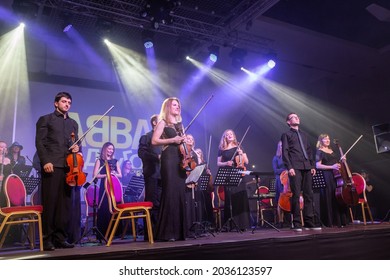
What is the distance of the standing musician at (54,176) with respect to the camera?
4.24 metres

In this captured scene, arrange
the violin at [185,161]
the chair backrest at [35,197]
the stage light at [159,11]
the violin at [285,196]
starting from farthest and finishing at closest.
Result: the stage light at [159,11] < the violin at [285,196] < the chair backrest at [35,197] < the violin at [185,161]

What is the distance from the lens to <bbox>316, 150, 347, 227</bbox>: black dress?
22.5 feet

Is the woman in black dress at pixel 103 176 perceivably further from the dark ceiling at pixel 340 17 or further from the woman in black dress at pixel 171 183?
the dark ceiling at pixel 340 17

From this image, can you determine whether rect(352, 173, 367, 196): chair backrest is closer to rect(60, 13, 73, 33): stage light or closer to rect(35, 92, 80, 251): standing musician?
rect(35, 92, 80, 251): standing musician

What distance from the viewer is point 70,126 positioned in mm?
4586

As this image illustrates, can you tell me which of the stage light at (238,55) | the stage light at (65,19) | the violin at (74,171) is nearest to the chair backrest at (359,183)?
the stage light at (238,55)

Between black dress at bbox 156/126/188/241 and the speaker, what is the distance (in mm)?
6983

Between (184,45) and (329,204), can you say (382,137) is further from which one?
(184,45)

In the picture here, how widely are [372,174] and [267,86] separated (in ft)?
15.2

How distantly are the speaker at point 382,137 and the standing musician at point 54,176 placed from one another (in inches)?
322

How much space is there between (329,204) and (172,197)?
12.4 feet

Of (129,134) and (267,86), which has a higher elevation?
(267,86)
